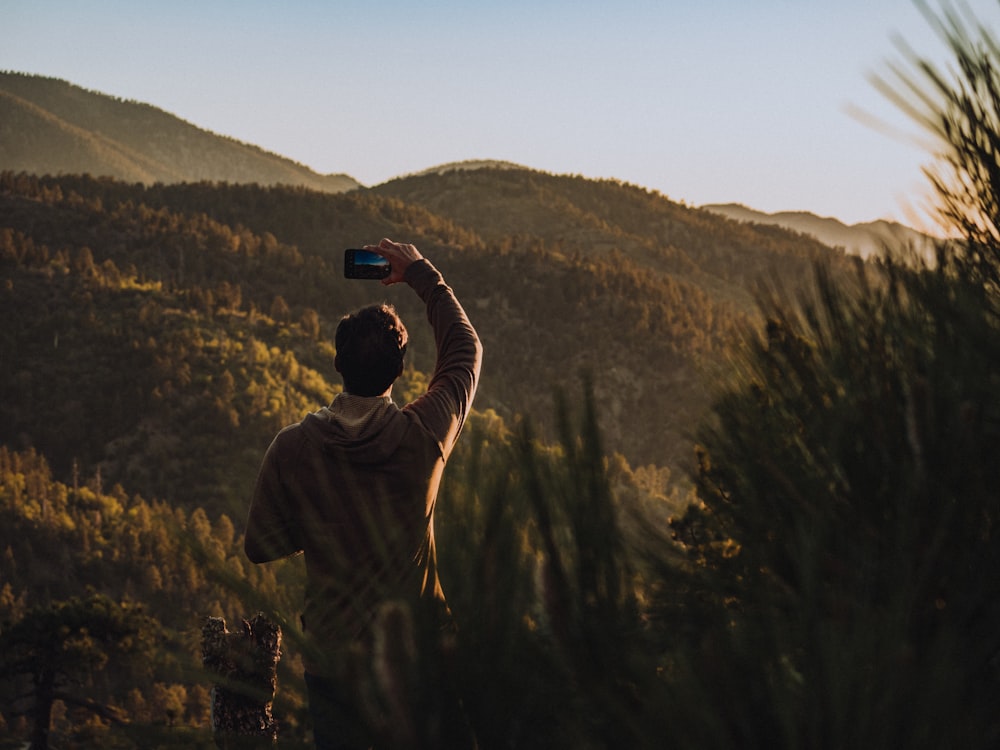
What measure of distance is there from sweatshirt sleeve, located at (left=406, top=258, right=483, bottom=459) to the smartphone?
77 mm

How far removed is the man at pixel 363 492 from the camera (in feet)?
2.99

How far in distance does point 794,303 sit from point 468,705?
1.07 meters

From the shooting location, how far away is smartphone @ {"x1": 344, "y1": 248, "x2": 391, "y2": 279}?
8.13ft

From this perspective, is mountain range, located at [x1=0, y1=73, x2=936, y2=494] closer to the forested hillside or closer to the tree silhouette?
the forested hillside

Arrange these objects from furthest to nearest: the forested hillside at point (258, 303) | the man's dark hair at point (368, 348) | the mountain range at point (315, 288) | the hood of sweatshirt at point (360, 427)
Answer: the mountain range at point (315, 288)
the forested hillside at point (258, 303)
the man's dark hair at point (368, 348)
the hood of sweatshirt at point (360, 427)

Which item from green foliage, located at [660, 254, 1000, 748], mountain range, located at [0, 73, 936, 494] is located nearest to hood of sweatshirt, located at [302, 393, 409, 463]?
green foliage, located at [660, 254, 1000, 748]

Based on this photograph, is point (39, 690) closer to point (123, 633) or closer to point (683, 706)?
point (123, 633)

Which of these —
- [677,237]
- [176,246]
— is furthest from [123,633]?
[677,237]

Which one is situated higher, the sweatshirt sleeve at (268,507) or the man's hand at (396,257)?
the man's hand at (396,257)

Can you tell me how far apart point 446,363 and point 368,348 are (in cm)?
28

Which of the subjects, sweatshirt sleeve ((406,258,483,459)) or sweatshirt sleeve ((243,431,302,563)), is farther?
sweatshirt sleeve ((406,258,483,459))

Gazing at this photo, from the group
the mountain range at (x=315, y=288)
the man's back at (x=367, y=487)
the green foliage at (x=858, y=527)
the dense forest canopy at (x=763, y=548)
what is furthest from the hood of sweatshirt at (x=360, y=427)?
the mountain range at (x=315, y=288)

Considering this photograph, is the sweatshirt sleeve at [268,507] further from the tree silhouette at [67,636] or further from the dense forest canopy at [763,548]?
the tree silhouette at [67,636]

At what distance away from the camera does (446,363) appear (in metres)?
2.39
